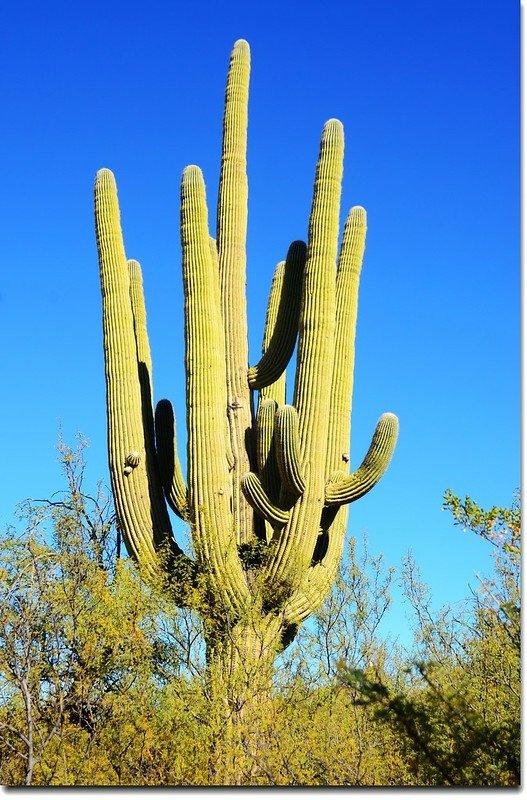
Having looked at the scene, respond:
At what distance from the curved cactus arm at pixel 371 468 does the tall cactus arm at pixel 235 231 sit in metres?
1.22

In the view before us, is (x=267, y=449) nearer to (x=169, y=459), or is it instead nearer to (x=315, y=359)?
(x=315, y=359)

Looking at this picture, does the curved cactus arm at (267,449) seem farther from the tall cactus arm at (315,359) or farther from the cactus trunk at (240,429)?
the tall cactus arm at (315,359)

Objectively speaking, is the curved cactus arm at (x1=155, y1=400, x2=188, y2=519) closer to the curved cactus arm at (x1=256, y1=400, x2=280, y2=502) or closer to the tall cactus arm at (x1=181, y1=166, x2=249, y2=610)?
the tall cactus arm at (x1=181, y1=166, x2=249, y2=610)

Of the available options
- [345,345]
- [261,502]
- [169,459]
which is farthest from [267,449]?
[345,345]

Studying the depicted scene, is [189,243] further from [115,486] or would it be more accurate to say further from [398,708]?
[398,708]

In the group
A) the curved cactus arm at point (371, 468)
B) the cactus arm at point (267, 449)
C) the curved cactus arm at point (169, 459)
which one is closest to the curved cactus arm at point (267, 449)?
→ the cactus arm at point (267, 449)

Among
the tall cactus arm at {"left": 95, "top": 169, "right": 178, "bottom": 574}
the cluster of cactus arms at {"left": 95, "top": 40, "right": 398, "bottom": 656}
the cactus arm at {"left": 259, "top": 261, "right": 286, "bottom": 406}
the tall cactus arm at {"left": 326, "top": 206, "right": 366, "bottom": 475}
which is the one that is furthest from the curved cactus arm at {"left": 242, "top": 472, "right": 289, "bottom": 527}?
the cactus arm at {"left": 259, "top": 261, "right": 286, "bottom": 406}

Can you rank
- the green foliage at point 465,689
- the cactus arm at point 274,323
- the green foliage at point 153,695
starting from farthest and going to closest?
1. the cactus arm at point 274,323
2. the green foliage at point 153,695
3. the green foliage at point 465,689

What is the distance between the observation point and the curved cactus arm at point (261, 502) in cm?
949

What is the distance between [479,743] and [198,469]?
14.9ft

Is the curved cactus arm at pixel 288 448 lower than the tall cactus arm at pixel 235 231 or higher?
lower

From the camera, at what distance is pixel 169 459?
409 inches

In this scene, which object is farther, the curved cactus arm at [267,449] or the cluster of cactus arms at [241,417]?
the curved cactus arm at [267,449]

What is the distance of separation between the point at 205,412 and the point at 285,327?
1.51 meters
